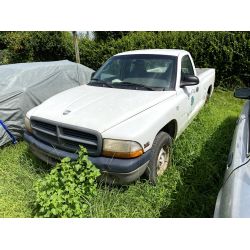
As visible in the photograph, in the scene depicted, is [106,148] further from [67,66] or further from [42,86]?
[67,66]

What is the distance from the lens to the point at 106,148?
2705 mm

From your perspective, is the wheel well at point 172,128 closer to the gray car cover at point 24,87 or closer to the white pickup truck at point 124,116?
the white pickup truck at point 124,116

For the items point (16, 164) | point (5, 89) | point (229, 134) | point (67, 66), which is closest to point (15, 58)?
point (67, 66)

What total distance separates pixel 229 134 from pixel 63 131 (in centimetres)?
328

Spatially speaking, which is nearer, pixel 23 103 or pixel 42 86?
pixel 23 103

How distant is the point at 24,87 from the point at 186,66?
2.94m

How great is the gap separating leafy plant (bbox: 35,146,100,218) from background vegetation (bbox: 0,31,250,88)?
278 inches

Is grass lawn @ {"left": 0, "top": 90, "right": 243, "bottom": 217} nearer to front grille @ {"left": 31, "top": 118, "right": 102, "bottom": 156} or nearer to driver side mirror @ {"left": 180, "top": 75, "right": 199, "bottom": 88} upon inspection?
front grille @ {"left": 31, "top": 118, "right": 102, "bottom": 156}

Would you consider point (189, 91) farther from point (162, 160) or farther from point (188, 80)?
point (162, 160)

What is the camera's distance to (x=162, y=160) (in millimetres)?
3510

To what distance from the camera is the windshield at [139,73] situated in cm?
382

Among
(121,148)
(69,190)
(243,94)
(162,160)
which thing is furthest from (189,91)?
(69,190)

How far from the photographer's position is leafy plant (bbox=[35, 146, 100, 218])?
268 centimetres

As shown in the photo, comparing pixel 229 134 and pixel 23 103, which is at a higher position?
pixel 23 103
